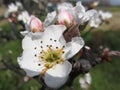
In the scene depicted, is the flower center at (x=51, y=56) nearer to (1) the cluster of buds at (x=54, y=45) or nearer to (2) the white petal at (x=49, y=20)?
(1) the cluster of buds at (x=54, y=45)

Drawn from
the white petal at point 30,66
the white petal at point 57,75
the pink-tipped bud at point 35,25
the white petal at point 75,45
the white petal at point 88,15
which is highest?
the pink-tipped bud at point 35,25

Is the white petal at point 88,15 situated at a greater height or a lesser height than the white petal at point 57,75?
greater

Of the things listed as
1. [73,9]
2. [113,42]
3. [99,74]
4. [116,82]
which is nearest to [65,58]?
[73,9]

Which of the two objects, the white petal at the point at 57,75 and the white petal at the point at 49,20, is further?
the white petal at the point at 49,20

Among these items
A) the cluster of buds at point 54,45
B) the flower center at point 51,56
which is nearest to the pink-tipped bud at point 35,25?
the cluster of buds at point 54,45

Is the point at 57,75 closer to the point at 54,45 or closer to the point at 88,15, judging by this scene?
the point at 54,45

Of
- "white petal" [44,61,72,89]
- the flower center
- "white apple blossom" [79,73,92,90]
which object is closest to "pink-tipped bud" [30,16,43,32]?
the flower center

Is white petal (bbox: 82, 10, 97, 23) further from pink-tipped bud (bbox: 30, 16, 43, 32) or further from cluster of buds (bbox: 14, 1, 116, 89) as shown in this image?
pink-tipped bud (bbox: 30, 16, 43, 32)
